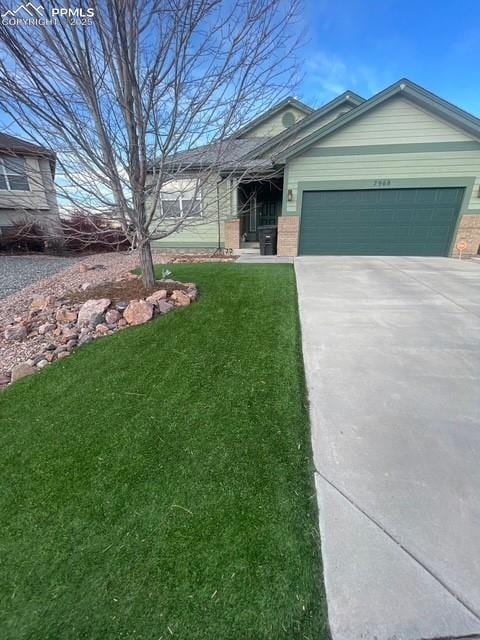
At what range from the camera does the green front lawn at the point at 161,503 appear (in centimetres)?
134

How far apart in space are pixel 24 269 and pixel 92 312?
7255 millimetres

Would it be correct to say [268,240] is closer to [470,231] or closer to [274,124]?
[470,231]

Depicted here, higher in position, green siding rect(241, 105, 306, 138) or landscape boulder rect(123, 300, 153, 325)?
green siding rect(241, 105, 306, 138)

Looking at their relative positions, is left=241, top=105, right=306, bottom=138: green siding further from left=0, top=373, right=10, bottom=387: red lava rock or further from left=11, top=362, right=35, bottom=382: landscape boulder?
left=0, top=373, right=10, bottom=387: red lava rock

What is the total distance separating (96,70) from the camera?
387 centimetres

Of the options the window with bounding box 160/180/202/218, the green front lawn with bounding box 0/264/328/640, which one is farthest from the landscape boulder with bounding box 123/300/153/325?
the window with bounding box 160/180/202/218

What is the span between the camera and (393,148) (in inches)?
359

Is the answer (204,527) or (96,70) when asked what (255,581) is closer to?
(204,527)

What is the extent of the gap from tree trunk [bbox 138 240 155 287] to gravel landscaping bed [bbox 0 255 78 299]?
3.81m

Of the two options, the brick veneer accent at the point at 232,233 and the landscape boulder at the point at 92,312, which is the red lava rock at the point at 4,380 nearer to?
the landscape boulder at the point at 92,312

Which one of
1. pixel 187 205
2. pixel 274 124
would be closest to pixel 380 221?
→ pixel 187 205

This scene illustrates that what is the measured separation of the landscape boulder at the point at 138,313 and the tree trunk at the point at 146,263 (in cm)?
91

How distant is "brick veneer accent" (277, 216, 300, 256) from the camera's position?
10039mm

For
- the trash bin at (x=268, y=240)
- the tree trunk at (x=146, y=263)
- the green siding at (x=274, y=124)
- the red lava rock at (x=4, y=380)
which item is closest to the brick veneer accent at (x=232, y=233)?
the trash bin at (x=268, y=240)
